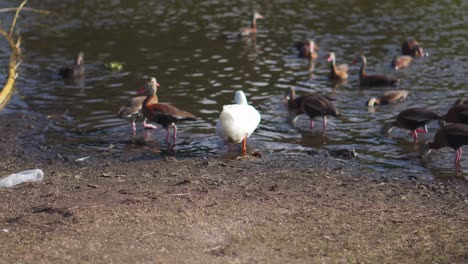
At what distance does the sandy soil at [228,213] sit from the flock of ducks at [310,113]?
0.72 meters

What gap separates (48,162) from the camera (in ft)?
40.6

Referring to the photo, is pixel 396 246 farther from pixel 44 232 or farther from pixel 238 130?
pixel 238 130

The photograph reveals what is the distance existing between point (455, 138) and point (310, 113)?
332 centimetres

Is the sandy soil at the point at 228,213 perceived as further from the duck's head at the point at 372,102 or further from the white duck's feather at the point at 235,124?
the duck's head at the point at 372,102

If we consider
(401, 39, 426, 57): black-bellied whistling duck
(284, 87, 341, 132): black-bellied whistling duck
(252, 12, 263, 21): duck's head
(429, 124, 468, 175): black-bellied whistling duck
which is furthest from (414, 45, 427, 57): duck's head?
(429, 124, 468, 175): black-bellied whistling duck

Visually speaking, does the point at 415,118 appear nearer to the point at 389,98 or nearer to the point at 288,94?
the point at 389,98

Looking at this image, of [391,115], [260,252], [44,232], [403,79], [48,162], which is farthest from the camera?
[403,79]

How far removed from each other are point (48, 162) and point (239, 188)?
3.52 meters

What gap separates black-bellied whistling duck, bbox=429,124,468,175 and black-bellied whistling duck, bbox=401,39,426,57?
7.79 m

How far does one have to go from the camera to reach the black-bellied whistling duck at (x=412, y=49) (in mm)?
19562

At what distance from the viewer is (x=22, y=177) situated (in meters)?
11.0

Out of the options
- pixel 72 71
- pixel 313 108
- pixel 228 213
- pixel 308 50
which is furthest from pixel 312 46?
pixel 228 213

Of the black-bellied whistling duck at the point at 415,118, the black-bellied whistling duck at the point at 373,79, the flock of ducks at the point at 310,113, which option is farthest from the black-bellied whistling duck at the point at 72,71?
the black-bellied whistling duck at the point at 415,118

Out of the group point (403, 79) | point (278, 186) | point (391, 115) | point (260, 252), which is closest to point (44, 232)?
point (260, 252)
